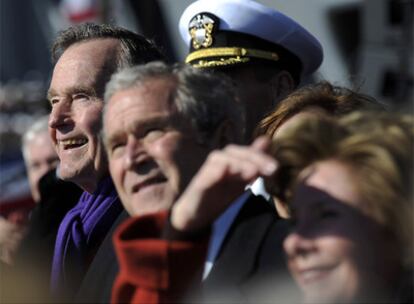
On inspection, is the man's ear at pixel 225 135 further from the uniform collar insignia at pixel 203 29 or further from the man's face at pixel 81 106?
A: the uniform collar insignia at pixel 203 29

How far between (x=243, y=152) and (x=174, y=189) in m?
0.46

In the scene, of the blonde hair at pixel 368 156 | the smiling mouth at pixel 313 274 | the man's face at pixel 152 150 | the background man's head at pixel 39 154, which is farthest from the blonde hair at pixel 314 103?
the background man's head at pixel 39 154

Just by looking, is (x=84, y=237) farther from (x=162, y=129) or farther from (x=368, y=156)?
(x=368, y=156)

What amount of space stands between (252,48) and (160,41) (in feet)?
16.7

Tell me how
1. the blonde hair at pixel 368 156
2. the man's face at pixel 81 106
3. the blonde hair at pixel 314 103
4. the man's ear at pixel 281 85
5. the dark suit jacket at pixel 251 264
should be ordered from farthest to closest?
the man's ear at pixel 281 85 → the man's face at pixel 81 106 → the blonde hair at pixel 314 103 → the dark suit jacket at pixel 251 264 → the blonde hair at pixel 368 156

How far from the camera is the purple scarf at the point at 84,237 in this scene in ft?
13.3

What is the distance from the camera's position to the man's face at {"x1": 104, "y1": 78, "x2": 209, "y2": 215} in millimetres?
2971

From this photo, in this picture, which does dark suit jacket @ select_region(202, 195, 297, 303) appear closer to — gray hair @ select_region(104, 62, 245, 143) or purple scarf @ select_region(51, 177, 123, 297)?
gray hair @ select_region(104, 62, 245, 143)

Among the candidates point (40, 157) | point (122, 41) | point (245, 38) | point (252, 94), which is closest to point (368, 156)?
point (252, 94)

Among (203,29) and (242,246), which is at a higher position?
(242,246)

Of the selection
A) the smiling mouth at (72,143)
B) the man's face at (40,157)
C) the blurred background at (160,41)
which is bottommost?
the blurred background at (160,41)

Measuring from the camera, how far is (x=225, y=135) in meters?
3.08

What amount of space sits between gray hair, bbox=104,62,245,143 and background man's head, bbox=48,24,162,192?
916mm

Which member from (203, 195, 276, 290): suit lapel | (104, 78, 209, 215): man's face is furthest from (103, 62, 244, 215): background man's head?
(203, 195, 276, 290): suit lapel
